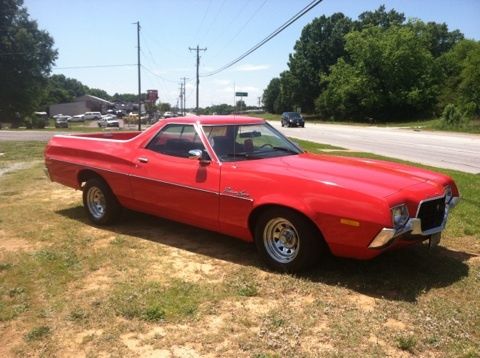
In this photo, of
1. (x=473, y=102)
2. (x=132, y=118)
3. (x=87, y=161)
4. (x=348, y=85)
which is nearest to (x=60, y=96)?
(x=132, y=118)

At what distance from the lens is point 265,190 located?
15.4 ft

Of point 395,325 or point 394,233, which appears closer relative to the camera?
point 395,325

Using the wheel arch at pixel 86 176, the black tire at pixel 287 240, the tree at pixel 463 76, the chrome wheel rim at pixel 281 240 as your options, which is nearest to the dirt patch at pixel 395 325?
the black tire at pixel 287 240

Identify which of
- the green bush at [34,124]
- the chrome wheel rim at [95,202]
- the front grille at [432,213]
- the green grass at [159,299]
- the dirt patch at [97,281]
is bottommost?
the green bush at [34,124]

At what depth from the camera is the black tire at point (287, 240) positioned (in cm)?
444

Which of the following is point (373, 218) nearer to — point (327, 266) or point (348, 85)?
point (327, 266)

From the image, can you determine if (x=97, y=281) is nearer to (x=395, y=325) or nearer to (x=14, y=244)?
(x=14, y=244)

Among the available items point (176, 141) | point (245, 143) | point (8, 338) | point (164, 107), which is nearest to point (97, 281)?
point (8, 338)

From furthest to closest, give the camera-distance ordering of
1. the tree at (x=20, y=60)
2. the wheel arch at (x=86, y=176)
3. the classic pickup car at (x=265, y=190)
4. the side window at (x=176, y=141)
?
the tree at (x=20, y=60), the wheel arch at (x=86, y=176), the side window at (x=176, y=141), the classic pickup car at (x=265, y=190)

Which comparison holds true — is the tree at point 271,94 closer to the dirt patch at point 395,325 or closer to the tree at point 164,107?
→ the tree at point 164,107

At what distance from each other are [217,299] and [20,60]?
67.9 m

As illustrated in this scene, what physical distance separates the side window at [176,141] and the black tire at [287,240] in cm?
128

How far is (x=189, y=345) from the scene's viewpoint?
3.40m

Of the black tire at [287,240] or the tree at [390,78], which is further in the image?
the tree at [390,78]
